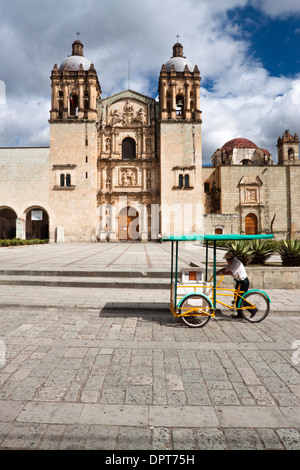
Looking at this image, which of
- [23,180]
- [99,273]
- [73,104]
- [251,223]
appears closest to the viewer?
[99,273]

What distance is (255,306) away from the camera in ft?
16.5

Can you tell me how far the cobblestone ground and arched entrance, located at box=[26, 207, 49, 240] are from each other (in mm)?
25178

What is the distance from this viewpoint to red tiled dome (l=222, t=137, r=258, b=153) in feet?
122

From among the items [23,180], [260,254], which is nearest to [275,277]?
[260,254]

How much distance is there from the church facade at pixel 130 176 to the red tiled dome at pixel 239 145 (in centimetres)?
667

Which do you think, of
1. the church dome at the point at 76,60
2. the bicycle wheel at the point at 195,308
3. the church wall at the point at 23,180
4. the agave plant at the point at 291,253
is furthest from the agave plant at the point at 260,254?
the church dome at the point at 76,60

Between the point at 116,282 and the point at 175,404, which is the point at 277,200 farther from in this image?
the point at 175,404

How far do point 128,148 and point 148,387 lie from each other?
2967cm

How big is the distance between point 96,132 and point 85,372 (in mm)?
29130

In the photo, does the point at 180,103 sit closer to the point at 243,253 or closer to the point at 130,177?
the point at 130,177

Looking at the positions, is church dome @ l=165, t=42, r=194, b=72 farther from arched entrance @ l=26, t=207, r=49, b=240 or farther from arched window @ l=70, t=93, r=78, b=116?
arched entrance @ l=26, t=207, r=49, b=240

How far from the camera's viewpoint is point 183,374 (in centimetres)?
306
